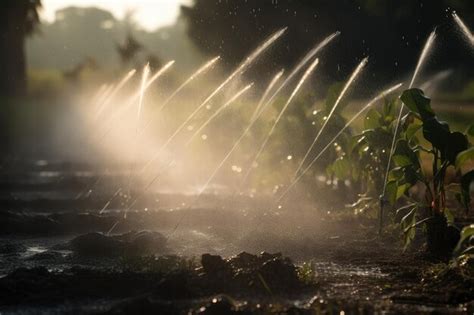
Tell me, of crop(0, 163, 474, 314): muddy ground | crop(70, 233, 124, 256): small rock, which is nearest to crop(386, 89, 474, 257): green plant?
crop(0, 163, 474, 314): muddy ground

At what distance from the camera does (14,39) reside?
36.8 metres

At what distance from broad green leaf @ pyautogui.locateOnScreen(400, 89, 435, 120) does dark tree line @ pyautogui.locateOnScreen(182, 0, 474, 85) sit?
24.9 m

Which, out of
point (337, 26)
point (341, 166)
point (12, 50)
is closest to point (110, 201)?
point (341, 166)

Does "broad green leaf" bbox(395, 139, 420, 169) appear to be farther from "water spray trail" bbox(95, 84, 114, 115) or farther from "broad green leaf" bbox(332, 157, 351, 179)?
"water spray trail" bbox(95, 84, 114, 115)

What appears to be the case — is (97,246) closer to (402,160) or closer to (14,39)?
(402,160)

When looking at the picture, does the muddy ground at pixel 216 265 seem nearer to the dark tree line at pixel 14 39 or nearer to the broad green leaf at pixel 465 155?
the broad green leaf at pixel 465 155

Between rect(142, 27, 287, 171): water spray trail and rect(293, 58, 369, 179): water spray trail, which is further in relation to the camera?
rect(142, 27, 287, 171): water spray trail

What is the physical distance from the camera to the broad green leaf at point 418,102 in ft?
29.4

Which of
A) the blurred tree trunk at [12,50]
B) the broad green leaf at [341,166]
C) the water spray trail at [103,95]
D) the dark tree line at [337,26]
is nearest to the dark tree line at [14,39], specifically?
the blurred tree trunk at [12,50]

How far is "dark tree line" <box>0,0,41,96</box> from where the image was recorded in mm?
35125

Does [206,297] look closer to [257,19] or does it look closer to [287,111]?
[287,111]

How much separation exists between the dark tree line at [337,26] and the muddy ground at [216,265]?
70.9 ft

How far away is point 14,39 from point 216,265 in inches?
1227

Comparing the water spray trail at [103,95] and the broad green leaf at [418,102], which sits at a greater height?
the water spray trail at [103,95]
